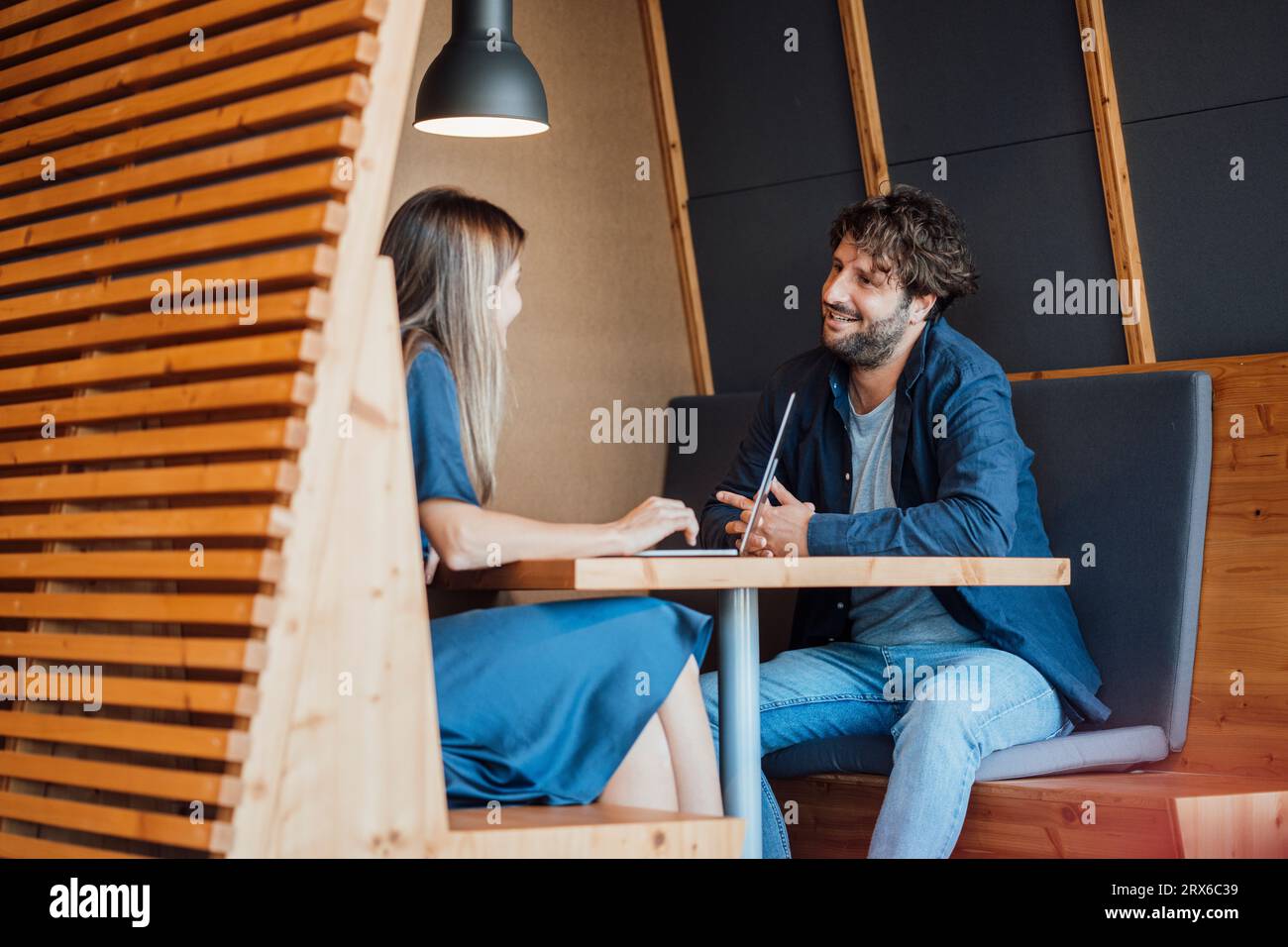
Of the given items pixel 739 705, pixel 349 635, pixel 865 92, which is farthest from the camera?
pixel 865 92

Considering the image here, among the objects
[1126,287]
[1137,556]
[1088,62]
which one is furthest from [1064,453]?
[1088,62]

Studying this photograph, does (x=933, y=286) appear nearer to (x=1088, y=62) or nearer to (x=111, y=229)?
(x=1088, y=62)

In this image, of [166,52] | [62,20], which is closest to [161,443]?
[166,52]

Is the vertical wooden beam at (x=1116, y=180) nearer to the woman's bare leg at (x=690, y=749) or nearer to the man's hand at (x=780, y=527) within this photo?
the man's hand at (x=780, y=527)

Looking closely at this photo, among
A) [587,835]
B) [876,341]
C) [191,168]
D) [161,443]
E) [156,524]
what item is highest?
[191,168]

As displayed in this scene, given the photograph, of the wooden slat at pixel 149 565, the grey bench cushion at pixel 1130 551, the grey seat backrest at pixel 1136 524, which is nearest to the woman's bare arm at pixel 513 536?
the wooden slat at pixel 149 565

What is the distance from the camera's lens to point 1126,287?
3.52m

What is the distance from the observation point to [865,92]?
4043mm

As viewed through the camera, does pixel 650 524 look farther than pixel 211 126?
Yes

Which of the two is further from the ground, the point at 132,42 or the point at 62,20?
the point at 62,20

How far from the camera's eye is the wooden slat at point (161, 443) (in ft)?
6.06

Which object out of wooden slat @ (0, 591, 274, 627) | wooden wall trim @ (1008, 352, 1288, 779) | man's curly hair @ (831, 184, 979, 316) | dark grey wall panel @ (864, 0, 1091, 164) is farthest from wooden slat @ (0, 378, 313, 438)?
dark grey wall panel @ (864, 0, 1091, 164)

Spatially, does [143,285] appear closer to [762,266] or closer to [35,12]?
[35,12]

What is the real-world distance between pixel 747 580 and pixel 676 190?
2.66m
